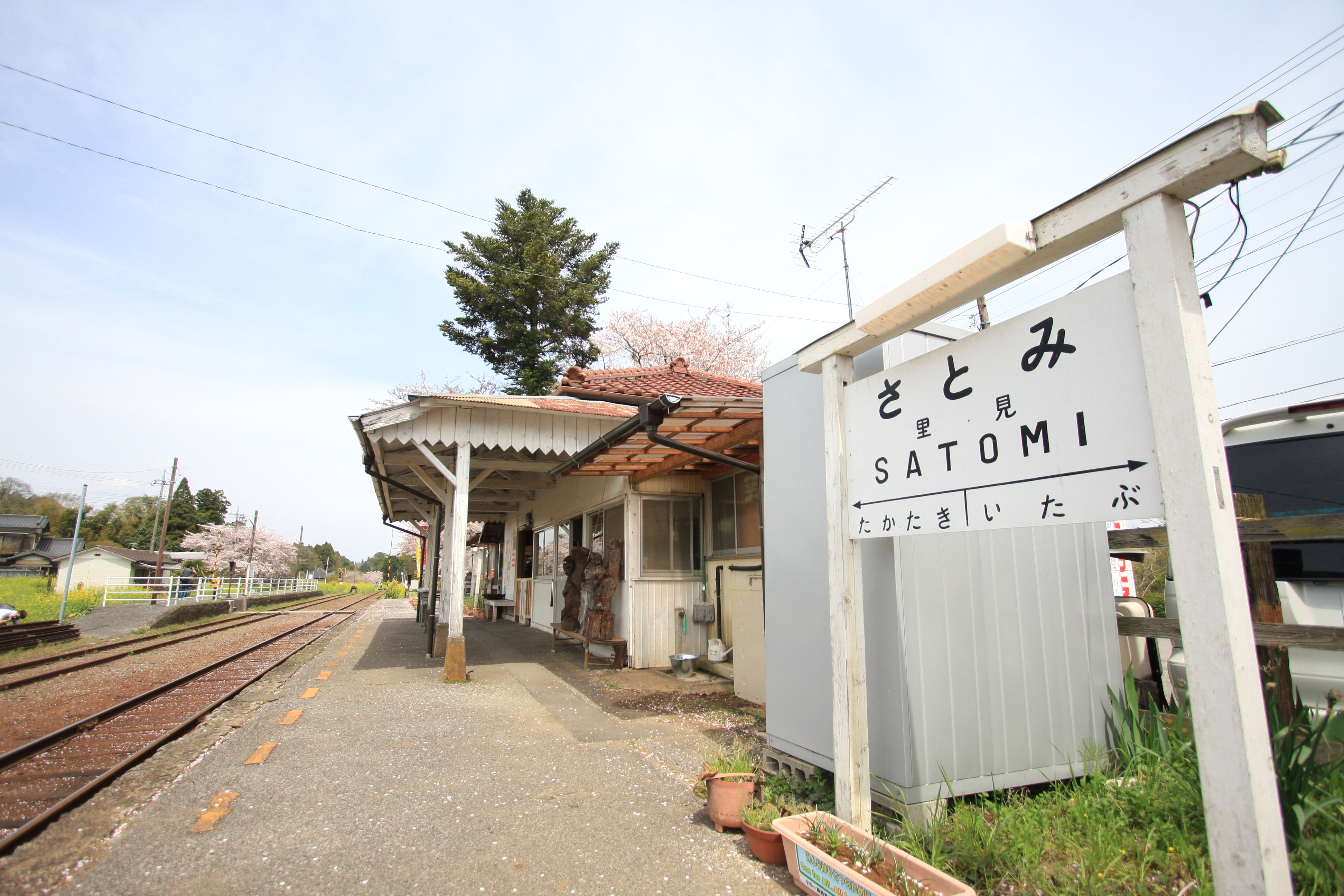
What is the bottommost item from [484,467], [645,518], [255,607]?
[255,607]

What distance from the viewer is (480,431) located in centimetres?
810

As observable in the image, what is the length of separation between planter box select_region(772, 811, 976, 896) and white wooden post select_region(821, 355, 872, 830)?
0.48ft

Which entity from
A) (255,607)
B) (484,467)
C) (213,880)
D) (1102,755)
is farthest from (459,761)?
(255,607)

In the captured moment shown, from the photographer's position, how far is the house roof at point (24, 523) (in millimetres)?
47719

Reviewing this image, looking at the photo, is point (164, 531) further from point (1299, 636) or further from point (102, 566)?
point (1299, 636)

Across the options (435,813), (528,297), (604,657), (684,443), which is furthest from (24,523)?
(435,813)

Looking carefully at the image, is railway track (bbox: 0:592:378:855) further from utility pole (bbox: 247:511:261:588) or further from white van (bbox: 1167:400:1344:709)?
utility pole (bbox: 247:511:261:588)

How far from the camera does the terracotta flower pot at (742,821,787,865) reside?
111 inches

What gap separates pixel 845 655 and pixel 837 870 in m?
0.79

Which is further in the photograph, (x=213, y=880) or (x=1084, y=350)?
(x=213, y=880)

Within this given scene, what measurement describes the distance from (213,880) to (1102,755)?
4199mm

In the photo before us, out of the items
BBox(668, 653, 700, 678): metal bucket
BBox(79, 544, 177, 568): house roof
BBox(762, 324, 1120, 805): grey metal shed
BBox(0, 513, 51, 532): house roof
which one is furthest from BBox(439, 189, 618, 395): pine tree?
BBox(0, 513, 51, 532): house roof

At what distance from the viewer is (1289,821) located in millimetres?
2141

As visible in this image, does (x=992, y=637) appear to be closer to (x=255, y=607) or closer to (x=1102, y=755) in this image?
(x=1102, y=755)
